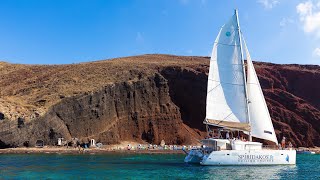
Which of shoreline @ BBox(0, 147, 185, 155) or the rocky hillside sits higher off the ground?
Answer: the rocky hillside

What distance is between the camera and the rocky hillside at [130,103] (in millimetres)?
87000

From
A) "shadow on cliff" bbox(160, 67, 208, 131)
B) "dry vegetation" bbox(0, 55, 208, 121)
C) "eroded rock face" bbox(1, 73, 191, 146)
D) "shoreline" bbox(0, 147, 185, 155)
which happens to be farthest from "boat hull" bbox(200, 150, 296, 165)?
"shadow on cliff" bbox(160, 67, 208, 131)

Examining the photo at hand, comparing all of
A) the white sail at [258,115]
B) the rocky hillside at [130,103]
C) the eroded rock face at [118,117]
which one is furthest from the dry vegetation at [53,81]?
the white sail at [258,115]

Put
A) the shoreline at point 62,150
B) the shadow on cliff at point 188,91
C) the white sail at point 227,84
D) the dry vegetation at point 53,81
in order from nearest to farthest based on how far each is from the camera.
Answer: the white sail at point 227,84 → the shoreline at point 62,150 → the dry vegetation at point 53,81 → the shadow on cliff at point 188,91

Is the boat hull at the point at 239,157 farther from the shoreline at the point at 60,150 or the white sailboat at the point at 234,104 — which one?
the shoreline at the point at 60,150

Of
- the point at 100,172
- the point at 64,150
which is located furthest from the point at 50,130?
the point at 100,172

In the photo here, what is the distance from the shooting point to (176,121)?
102625mm

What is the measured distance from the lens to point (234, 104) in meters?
50.9

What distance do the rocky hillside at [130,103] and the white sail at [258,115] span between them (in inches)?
1892

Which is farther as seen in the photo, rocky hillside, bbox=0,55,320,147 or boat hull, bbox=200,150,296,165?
rocky hillside, bbox=0,55,320,147

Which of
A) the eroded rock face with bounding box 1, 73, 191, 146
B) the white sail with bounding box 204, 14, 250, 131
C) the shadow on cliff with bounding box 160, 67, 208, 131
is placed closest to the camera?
the white sail with bounding box 204, 14, 250, 131

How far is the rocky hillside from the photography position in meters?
87.0

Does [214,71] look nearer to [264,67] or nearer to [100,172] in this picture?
[100,172]

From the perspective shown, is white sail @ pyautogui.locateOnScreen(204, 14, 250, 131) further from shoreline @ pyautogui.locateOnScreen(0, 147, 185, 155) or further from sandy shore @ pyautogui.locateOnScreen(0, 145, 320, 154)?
shoreline @ pyautogui.locateOnScreen(0, 147, 185, 155)
